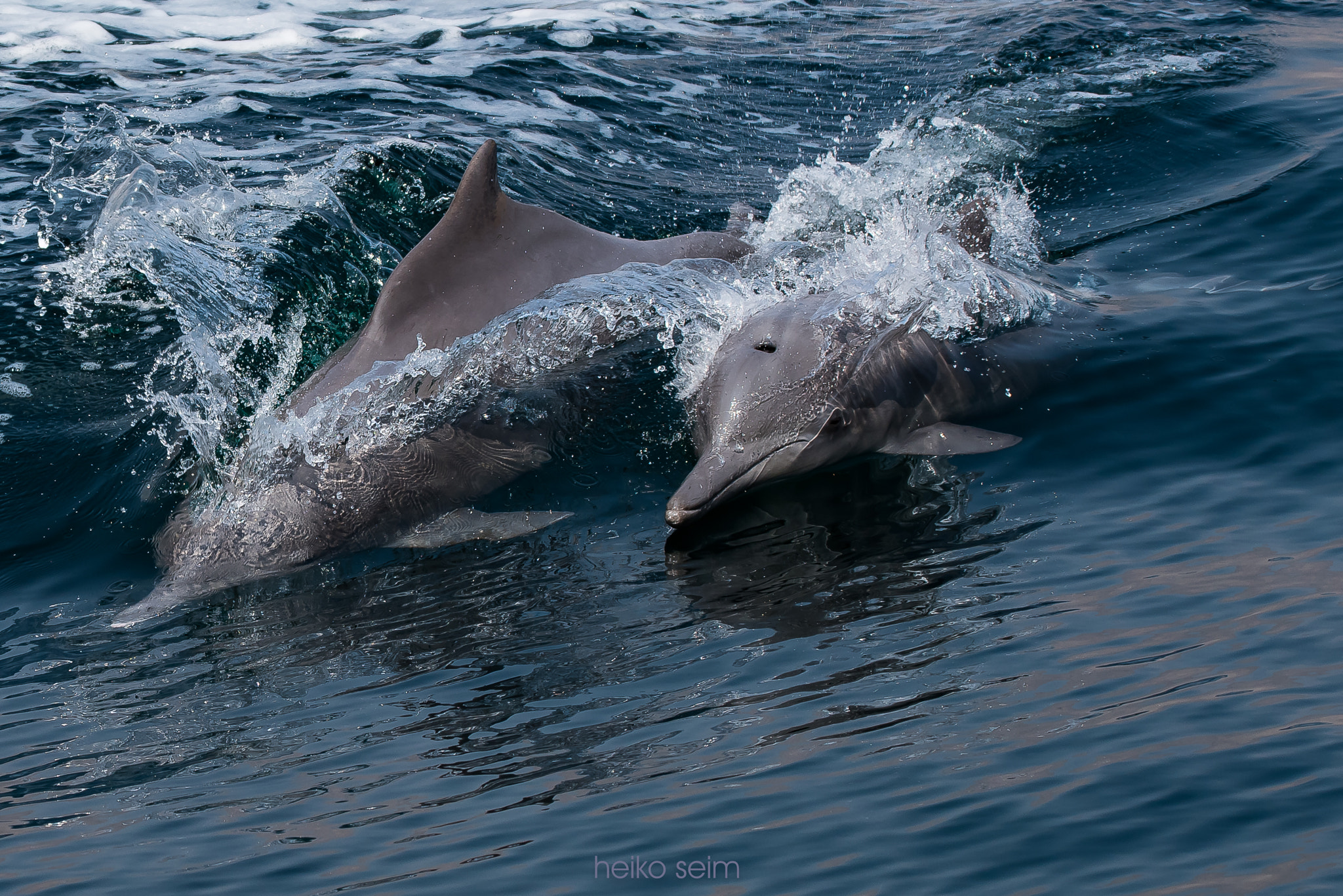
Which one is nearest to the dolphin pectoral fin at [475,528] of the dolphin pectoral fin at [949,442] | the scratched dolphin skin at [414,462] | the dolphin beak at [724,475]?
the scratched dolphin skin at [414,462]

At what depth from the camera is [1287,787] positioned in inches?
151

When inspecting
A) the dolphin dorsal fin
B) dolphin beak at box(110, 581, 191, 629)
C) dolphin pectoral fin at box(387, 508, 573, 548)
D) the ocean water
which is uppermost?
the dolphin dorsal fin

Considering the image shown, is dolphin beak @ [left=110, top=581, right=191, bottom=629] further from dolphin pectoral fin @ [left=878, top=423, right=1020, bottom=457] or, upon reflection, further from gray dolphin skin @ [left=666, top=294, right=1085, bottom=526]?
dolphin pectoral fin @ [left=878, top=423, right=1020, bottom=457]

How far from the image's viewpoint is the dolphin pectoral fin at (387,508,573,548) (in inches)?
281

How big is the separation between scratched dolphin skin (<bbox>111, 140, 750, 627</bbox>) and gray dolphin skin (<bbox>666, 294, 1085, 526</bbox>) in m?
1.05

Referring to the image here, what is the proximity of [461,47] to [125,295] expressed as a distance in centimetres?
825

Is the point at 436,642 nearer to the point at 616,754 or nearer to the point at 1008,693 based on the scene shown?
the point at 616,754

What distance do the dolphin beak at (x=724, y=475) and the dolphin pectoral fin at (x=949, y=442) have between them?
25.3 inches

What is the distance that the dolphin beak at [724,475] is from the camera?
653 cm

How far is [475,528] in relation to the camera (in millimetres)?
7227

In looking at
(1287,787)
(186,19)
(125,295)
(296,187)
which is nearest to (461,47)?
(186,19)

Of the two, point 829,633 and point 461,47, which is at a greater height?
point 461,47

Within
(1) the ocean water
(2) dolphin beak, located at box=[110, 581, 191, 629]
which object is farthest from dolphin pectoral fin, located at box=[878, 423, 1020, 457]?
(2) dolphin beak, located at box=[110, 581, 191, 629]

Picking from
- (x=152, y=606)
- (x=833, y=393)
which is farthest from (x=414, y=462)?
(x=833, y=393)
